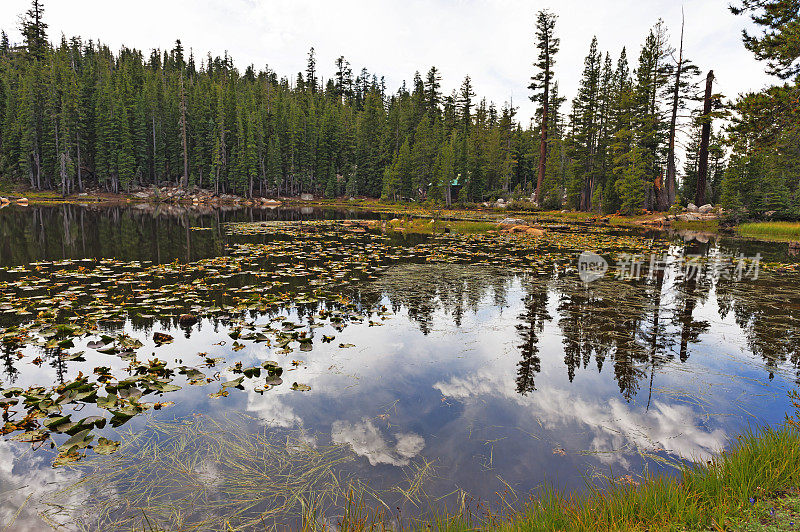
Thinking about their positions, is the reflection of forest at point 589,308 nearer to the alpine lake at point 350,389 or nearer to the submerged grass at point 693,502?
the alpine lake at point 350,389

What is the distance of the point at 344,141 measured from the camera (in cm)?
8194

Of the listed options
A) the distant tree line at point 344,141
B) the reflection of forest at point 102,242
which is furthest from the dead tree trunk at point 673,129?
the reflection of forest at point 102,242

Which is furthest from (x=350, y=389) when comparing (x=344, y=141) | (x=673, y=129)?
(x=344, y=141)

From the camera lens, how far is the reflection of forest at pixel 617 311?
6.73 meters

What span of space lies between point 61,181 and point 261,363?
254 ft

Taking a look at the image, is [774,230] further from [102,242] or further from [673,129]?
[102,242]

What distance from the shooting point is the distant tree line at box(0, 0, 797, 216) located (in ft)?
127

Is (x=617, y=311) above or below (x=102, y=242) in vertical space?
below

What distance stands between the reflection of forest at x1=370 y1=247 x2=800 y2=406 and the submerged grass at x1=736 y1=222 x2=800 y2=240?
1705 cm

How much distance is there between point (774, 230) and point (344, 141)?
71.3m

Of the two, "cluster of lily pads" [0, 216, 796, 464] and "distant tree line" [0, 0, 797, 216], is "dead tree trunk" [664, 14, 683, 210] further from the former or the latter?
"cluster of lily pads" [0, 216, 796, 464]

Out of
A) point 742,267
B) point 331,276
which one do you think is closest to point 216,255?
point 331,276

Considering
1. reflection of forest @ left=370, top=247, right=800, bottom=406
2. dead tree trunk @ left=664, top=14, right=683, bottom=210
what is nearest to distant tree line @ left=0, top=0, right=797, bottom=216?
dead tree trunk @ left=664, top=14, right=683, bottom=210

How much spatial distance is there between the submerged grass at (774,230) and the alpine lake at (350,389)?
1701cm
